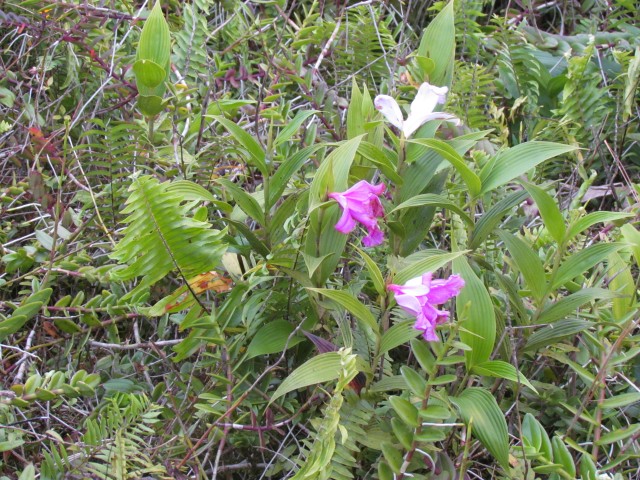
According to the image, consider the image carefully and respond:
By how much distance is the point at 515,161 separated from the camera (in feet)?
4.51

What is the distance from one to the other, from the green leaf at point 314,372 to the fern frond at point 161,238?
277 mm

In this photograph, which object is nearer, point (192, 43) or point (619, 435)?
point (619, 435)

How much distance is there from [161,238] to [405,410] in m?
0.52

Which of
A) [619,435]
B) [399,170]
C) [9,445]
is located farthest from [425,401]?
[9,445]

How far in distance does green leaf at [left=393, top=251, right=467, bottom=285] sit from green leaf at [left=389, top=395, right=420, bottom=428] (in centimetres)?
19

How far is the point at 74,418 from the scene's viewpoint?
1525mm

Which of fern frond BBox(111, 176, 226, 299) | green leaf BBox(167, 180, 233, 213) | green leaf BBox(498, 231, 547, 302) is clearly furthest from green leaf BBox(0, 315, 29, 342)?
green leaf BBox(498, 231, 547, 302)

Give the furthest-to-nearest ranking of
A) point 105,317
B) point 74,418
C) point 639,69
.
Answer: point 639,69 → point 105,317 → point 74,418

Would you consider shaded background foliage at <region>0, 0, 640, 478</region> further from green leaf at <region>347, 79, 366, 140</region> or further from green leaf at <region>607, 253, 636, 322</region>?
green leaf at <region>347, 79, 366, 140</region>

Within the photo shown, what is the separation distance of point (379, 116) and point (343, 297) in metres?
0.49

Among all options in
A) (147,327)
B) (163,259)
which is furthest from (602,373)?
(147,327)

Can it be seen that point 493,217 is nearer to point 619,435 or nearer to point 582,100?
point 619,435

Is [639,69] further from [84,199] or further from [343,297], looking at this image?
[84,199]

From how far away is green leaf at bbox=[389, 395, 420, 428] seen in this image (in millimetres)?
1146
